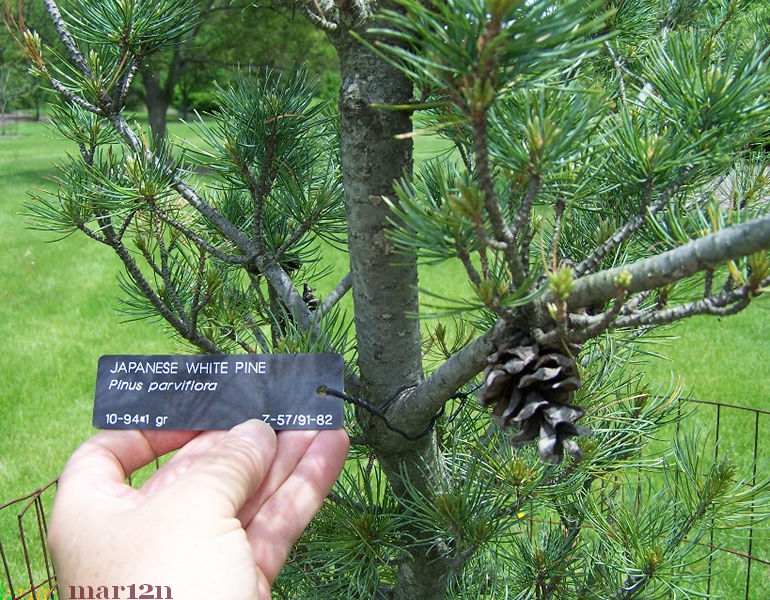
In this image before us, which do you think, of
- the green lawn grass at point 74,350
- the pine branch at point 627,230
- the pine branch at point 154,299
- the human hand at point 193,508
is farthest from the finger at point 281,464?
the green lawn grass at point 74,350

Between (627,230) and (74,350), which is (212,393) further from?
(74,350)

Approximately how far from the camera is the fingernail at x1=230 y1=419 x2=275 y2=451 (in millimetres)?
548

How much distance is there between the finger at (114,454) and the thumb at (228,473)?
0.07 meters

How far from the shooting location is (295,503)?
570mm

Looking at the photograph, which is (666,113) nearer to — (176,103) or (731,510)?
(731,510)

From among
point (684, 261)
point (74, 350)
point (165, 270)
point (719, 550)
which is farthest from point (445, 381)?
point (74, 350)

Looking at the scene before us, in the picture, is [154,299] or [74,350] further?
[74,350]

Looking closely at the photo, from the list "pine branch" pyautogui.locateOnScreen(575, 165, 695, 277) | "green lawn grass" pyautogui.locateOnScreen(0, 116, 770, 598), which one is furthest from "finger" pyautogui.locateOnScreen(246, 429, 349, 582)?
"green lawn grass" pyautogui.locateOnScreen(0, 116, 770, 598)

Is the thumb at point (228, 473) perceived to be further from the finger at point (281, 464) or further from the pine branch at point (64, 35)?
the pine branch at point (64, 35)

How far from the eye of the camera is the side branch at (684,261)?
0.30m

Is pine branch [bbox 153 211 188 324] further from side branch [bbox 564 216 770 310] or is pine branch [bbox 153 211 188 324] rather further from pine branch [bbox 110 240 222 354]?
side branch [bbox 564 216 770 310]

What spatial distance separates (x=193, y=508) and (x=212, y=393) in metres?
0.11

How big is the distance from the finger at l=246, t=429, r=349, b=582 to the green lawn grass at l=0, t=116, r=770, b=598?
0.71 metres

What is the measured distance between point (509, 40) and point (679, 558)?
22.2 inches
